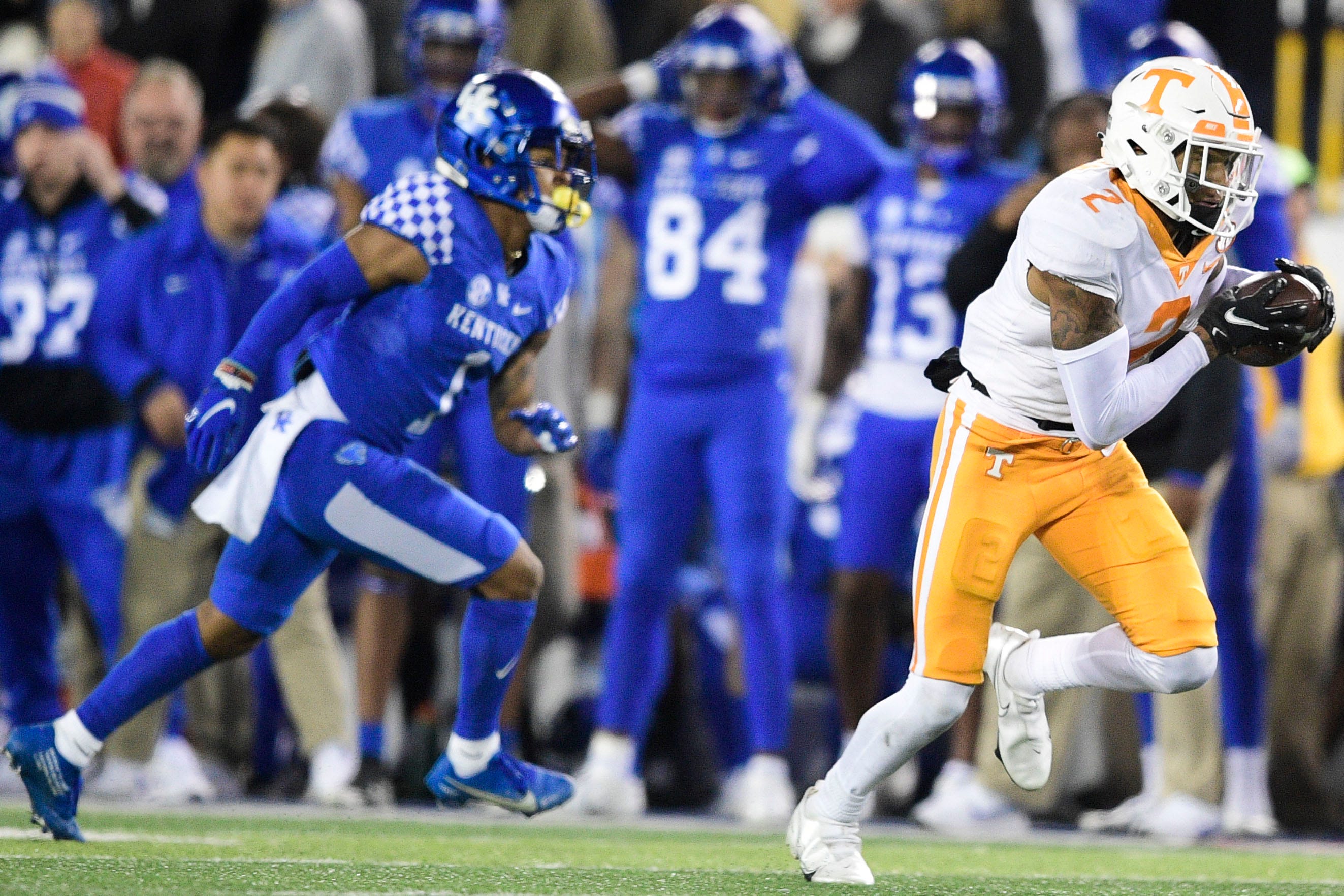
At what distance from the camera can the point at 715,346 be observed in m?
5.75

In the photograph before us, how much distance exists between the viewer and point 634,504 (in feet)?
18.7

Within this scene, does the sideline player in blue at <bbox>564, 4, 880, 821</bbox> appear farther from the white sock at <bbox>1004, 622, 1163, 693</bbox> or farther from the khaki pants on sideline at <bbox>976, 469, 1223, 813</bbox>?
the white sock at <bbox>1004, 622, 1163, 693</bbox>

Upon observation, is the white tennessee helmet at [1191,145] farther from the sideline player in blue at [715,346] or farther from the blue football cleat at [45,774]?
the blue football cleat at [45,774]

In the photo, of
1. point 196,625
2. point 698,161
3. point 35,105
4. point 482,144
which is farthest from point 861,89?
point 196,625

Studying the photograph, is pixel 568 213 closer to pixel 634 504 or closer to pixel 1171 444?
pixel 634 504

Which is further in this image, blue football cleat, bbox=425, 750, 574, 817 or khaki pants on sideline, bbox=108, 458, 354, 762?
khaki pants on sideline, bbox=108, 458, 354, 762

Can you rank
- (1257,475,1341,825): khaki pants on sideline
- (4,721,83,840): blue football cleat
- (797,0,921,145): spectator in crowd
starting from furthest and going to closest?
(797,0,921,145): spectator in crowd < (1257,475,1341,825): khaki pants on sideline < (4,721,83,840): blue football cleat

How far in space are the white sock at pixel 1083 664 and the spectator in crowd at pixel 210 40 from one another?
5107 millimetres

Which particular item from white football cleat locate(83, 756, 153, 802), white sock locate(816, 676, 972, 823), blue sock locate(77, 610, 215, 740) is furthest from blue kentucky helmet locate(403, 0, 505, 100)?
white sock locate(816, 676, 972, 823)

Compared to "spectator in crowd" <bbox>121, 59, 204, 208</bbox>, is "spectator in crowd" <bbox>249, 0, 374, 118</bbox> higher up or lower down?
higher up

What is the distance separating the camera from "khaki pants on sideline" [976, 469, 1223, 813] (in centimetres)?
550

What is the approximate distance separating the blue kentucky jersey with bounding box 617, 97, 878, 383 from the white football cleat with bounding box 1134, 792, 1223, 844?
1.75 metres

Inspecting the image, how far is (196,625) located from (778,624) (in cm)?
202

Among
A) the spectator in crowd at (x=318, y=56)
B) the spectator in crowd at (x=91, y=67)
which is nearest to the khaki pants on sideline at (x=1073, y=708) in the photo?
the spectator in crowd at (x=318, y=56)
